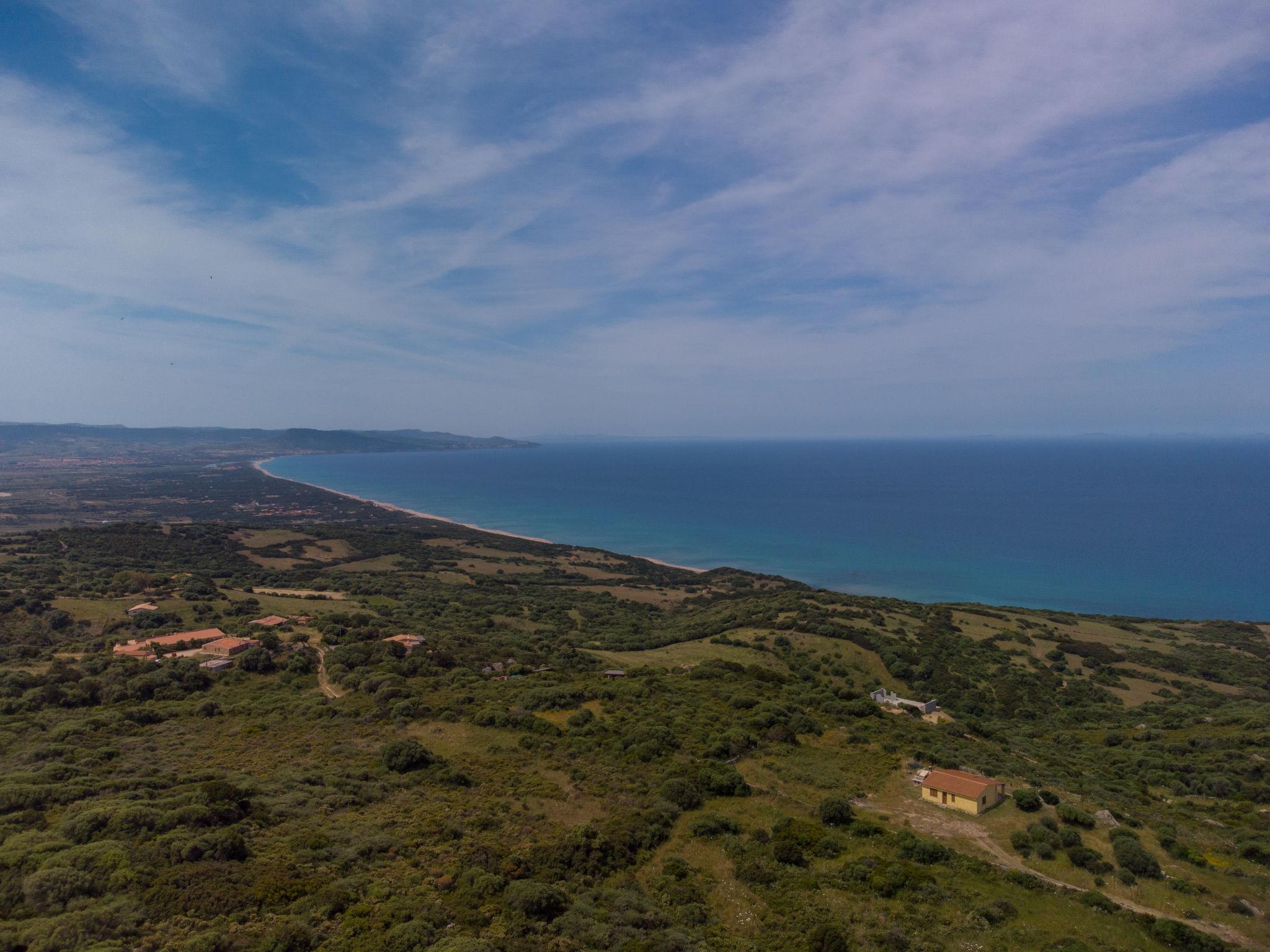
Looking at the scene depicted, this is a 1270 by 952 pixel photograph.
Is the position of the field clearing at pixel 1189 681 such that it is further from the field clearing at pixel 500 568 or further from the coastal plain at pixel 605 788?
the field clearing at pixel 500 568

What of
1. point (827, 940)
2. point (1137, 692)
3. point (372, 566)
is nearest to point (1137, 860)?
point (827, 940)

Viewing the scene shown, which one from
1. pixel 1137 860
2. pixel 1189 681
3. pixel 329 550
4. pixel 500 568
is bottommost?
pixel 500 568

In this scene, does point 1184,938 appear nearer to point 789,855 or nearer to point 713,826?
point 789,855

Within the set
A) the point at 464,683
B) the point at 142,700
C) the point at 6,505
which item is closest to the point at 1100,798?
the point at 464,683

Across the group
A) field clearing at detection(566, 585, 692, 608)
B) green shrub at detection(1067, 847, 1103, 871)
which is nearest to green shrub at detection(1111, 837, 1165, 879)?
green shrub at detection(1067, 847, 1103, 871)

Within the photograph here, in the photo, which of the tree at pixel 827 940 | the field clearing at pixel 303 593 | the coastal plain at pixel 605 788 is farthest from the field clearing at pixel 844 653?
the field clearing at pixel 303 593

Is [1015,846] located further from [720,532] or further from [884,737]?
[720,532]

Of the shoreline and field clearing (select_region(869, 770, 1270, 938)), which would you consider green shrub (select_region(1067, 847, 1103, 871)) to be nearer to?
field clearing (select_region(869, 770, 1270, 938))
